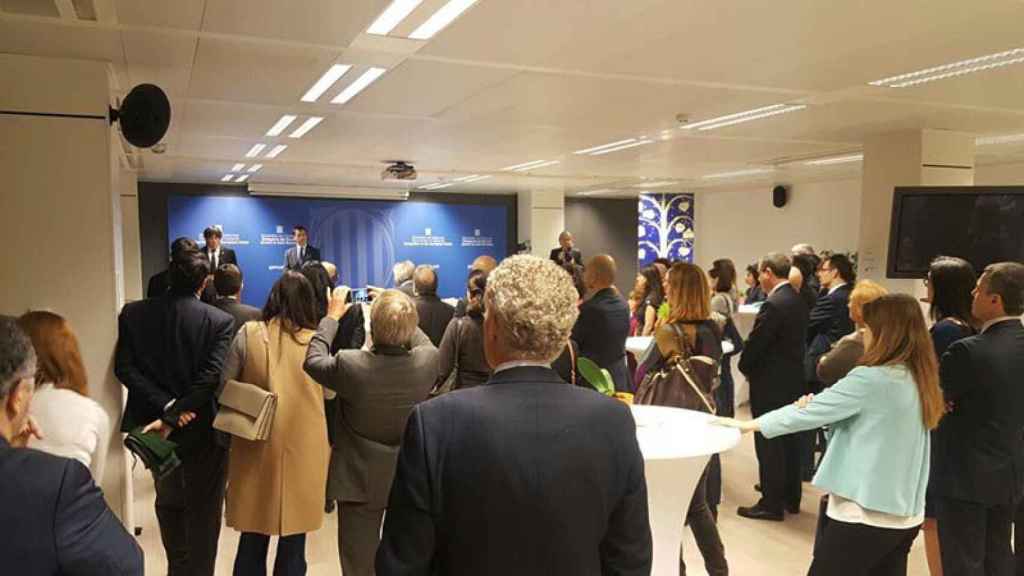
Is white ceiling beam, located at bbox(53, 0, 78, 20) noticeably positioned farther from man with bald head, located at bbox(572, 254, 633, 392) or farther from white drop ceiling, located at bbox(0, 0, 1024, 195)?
man with bald head, located at bbox(572, 254, 633, 392)

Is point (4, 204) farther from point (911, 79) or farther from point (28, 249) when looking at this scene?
point (911, 79)

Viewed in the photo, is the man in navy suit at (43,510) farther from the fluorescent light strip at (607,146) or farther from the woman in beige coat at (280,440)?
the fluorescent light strip at (607,146)

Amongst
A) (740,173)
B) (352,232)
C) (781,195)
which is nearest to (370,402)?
(740,173)

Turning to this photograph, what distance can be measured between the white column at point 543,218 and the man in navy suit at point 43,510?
39.8ft

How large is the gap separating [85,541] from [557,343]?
955mm

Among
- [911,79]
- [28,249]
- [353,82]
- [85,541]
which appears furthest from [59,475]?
[911,79]

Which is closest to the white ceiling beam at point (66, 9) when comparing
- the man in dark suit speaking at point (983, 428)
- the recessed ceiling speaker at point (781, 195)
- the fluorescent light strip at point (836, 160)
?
the man in dark suit speaking at point (983, 428)

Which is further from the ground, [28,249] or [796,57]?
[796,57]

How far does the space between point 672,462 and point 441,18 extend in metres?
2.09

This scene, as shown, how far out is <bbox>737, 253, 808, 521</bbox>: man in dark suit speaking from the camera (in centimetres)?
462

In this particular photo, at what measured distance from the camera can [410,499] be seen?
4.55ft

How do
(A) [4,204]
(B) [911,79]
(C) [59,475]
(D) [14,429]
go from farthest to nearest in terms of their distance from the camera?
(B) [911,79] → (A) [4,204] → (D) [14,429] → (C) [59,475]

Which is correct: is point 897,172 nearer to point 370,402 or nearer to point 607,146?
point 607,146

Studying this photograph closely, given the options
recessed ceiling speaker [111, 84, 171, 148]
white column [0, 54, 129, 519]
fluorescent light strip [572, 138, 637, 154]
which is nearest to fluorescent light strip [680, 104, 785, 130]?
fluorescent light strip [572, 138, 637, 154]
